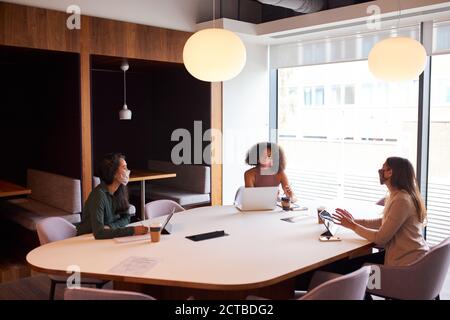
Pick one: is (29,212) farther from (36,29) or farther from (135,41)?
(135,41)

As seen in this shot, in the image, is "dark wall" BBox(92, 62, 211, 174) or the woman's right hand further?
"dark wall" BBox(92, 62, 211, 174)

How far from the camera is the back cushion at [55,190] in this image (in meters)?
4.68

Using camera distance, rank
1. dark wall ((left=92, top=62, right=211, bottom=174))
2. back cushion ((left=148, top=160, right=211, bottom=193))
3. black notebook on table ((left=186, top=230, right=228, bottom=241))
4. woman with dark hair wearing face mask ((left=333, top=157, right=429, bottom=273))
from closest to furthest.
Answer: woman with dark hair wearing face mask ((left=333, top=157, right=429, bottom=273))
black notebook on table ((left=186, top=230, right=228, bottom=241))
back cushion ((left=148, top=160, right=211, bottom=193))
dark wall ((left=92, top=62, right=211, bottom=174))

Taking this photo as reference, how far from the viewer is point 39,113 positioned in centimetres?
573

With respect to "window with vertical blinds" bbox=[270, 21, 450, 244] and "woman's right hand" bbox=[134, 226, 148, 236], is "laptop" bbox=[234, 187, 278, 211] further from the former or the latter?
"window with vertical blinds" bbox=[270, 21, 450, 244]

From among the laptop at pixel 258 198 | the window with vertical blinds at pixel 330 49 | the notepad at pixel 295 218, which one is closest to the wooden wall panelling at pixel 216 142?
the window with vertical blinds at pixel 330 49

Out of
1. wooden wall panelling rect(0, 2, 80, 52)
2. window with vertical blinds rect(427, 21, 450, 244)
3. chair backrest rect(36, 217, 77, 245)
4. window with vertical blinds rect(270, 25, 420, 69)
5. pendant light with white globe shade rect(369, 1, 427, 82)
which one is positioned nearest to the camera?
chair backrest rect(36, 217, 77, 245)

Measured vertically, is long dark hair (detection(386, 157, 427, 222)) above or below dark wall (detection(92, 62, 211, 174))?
below

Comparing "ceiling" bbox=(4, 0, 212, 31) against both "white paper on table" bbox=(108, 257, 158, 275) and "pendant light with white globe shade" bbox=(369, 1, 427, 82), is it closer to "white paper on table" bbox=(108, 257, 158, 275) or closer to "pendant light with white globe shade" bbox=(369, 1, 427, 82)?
"pendant light with white globe shade" bbox=(369, 1, 427, 82)

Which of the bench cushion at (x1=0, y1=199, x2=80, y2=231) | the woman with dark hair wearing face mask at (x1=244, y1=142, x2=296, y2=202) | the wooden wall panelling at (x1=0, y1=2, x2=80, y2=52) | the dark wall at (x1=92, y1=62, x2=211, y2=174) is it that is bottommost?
the bench cushion at (x1=0, y1=199, x2=80, y2=231)

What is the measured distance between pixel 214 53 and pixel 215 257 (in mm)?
1339

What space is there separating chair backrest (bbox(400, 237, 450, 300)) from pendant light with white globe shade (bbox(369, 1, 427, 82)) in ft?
4.26

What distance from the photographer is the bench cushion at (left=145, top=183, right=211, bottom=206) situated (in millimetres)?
5668

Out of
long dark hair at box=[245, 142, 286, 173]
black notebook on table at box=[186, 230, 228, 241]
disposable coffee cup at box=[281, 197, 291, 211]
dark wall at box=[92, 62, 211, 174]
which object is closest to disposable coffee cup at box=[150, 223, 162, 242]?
black notebook on table at box=[186, 230, 228, 241]
